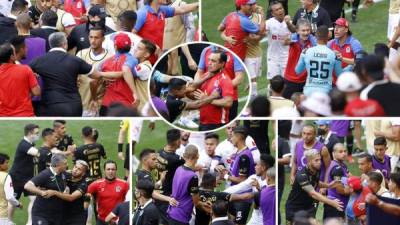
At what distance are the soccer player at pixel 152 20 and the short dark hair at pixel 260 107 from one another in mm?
3743

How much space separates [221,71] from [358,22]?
6.45 meters

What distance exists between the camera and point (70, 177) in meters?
12.3

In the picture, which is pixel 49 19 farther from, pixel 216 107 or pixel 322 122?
pixel 322 122

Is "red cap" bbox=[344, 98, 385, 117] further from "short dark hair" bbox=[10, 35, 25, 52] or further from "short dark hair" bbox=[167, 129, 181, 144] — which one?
"short dark hair" bbox=[10, 35, 25, 52]

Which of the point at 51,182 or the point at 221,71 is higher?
the point at 221,71

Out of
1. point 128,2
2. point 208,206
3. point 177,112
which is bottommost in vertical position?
point 208,206

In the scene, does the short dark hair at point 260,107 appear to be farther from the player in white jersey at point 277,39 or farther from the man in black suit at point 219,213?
the player in white jersey at point 277,39

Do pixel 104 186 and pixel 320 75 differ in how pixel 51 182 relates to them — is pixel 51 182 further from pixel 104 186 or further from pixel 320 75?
pixel 320 75

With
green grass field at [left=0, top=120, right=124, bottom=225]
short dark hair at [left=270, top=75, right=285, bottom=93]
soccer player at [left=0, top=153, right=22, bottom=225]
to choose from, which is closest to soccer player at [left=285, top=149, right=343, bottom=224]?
short dark hair at [left=270, top=75, right=285, bottom=93]

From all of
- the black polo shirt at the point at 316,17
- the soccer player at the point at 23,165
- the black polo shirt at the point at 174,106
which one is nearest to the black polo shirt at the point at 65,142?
the soccer player at the point at 23,165

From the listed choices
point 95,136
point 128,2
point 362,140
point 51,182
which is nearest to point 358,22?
point 128,2

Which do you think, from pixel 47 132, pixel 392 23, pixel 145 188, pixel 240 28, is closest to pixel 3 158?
pixel 47 132

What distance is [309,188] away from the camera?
38.5ft

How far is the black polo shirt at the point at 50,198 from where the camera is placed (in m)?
12.1
